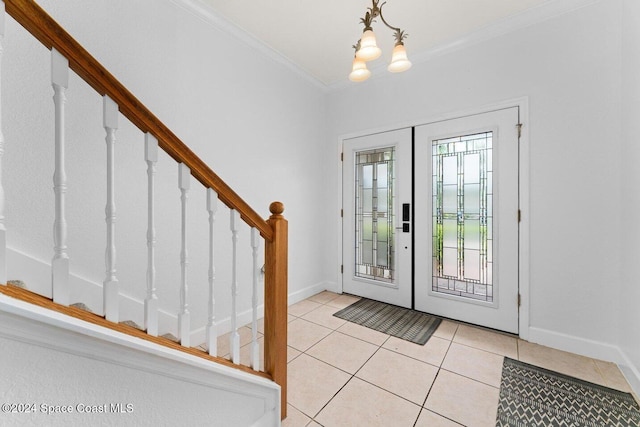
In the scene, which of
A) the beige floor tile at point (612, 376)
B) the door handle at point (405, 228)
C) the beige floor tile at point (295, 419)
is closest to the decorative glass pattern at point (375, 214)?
the door handle at point (405, 228)

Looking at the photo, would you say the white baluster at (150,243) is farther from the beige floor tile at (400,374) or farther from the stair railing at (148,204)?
the beige floor tile at (400,374)

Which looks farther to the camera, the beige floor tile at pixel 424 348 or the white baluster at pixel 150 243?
the beige floor tile at pixel 424 348

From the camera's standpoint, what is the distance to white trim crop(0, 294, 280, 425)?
641mm

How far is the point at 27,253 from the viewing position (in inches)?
59.6

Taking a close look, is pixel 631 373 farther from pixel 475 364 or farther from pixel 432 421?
pixel 432 421

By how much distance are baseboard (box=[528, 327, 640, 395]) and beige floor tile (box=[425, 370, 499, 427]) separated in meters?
0.93

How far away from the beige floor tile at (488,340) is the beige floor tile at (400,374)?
23.7 inches

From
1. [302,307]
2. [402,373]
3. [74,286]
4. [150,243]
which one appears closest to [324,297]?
[302,307]

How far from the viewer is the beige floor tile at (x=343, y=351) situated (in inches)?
80.0

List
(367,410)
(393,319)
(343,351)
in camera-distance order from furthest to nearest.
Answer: (393,319) → (343,351) → (367,410)

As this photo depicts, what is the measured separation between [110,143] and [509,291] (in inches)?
123

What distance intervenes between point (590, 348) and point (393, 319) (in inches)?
61.6

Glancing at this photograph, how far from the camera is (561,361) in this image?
6.68ft

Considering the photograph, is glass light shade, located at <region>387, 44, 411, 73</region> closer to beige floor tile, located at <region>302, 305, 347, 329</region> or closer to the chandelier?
the chandelier
